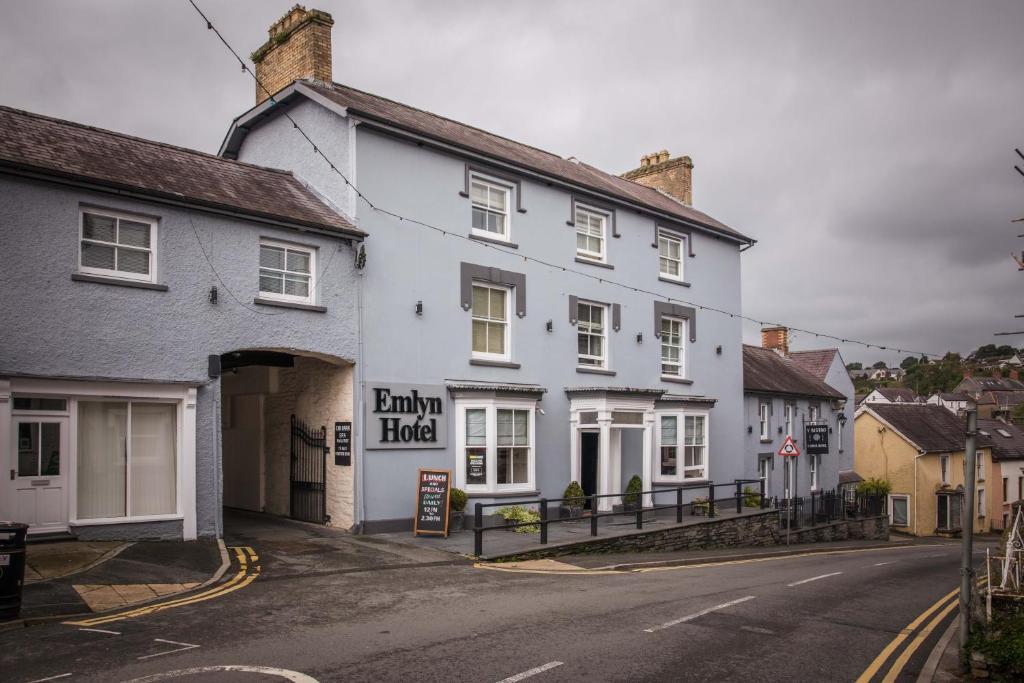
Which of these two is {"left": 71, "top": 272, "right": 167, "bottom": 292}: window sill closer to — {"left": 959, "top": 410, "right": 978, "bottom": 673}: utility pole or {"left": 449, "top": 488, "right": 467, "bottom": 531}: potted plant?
{"left": 449, "top": 488, "right": 467, "bottom": 531}: potted plant

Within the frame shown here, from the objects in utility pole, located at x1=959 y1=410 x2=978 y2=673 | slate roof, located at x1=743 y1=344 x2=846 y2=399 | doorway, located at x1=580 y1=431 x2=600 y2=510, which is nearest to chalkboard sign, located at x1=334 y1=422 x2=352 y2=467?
doorway, located at x1=580 y1=431 x2=600 y2=510

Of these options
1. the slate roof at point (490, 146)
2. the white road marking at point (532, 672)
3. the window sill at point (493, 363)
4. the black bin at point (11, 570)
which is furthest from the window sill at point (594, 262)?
the black bin at point (11, 570)

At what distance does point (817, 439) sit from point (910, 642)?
21.0m

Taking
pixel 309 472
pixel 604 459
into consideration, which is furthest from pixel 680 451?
pixel 309 472

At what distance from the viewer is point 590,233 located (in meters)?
23.1

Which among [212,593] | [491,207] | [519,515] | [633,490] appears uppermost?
[491,207]

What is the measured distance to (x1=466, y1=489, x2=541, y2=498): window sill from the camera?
18745mm

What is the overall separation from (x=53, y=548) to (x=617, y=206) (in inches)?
665

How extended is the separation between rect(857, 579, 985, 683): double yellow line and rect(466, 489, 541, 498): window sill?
9.19 metres

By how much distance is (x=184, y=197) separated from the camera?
14641mm

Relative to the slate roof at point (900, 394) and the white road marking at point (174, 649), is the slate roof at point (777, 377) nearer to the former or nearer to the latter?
the white road marking at point (174, 649)

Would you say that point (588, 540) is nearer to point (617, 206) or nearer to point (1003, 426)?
point (617, 206)

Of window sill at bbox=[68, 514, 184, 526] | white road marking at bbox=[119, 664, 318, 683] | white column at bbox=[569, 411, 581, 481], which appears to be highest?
white column at bbox=[569, 411, 581, 481]

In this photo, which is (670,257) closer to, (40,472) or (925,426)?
(40,472)
